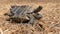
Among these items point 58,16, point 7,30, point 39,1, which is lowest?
point 39,1

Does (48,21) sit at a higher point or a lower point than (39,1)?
higher

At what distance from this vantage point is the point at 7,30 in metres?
4.64

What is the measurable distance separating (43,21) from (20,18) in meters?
0.72

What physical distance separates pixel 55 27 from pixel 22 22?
0.77 m

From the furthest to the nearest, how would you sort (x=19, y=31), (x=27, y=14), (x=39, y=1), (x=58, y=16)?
(x=39, y=1)
(x=58, y=16)
(x=27, y=14)
(x=19, y=31)

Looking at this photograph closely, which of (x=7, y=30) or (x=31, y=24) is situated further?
(x=31, y=24)

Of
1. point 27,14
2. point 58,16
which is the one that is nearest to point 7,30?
point 27,14

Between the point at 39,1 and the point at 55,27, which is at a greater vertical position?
the point at 55,27

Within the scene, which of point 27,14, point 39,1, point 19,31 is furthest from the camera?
point 39,1

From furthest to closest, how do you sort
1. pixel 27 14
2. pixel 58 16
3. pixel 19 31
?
pixel 58 16
pixel 27 14
pixel 19 31

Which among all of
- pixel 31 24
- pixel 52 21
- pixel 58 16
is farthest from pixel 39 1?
pixel 31 24

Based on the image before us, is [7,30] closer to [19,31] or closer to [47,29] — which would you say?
[19,31]

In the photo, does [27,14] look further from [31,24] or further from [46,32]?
[46,32]

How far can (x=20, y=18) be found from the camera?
204 inches
